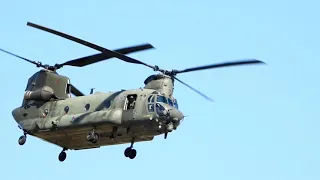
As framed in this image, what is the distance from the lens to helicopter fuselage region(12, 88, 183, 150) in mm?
44656

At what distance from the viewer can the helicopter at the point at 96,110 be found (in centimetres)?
4484

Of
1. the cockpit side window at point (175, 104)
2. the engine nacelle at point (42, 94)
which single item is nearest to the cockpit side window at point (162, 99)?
the cockpit side window at point (175, 104)

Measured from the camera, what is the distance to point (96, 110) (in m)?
46.6

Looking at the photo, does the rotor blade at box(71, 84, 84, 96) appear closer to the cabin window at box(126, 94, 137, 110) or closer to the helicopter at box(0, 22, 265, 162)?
the helicopter at box(0, 22, 265, 162)

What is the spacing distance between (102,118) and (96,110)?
4.57 ft

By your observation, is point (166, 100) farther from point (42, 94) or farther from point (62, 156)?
point (42, 94)

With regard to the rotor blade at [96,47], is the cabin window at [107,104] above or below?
below

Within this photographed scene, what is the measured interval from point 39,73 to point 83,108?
531 centimetres

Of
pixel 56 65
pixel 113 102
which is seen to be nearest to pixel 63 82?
pixel 56 65

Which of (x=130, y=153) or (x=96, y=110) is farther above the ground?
(x=96, y=110)

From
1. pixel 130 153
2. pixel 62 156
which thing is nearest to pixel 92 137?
pixel 130 153

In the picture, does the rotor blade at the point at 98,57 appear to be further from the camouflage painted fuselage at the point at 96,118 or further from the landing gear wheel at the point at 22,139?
the landing gear wheel at the point at 22,139

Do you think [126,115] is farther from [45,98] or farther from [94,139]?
[45,98]

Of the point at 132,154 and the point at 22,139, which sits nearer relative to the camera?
the point at 132,154
